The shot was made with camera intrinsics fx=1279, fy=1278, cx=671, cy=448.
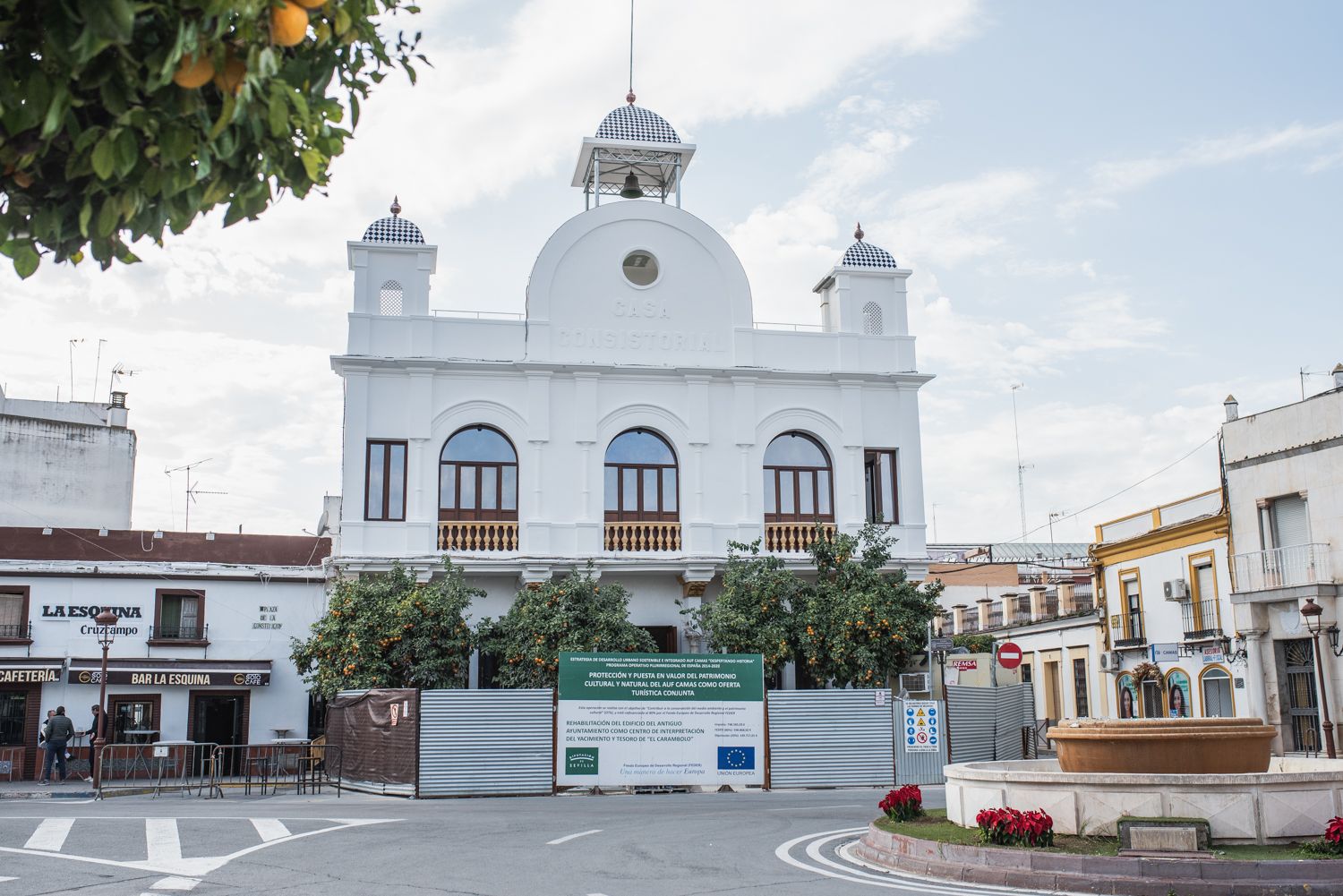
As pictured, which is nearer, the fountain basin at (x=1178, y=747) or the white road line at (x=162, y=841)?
the fountain basin at (x=1178, y=747)

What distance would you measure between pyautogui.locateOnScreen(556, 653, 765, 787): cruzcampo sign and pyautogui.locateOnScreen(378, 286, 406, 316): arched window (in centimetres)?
1034

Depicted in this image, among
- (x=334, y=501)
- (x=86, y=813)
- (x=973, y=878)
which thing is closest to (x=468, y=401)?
(x=86, y=813)

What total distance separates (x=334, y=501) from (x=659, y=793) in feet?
77.0

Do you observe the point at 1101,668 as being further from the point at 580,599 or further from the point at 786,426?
the point at 580,599

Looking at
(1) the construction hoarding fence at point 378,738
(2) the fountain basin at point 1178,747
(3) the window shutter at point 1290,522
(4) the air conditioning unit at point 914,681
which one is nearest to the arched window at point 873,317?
(4) the air conditioning unit at point 914,681

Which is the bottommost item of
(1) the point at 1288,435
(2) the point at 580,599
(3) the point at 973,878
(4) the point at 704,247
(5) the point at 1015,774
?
(3) the point at 973,878

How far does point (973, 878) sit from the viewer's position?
12086mm

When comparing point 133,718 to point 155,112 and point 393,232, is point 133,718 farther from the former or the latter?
point 155,112

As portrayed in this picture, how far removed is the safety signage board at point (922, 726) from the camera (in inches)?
938

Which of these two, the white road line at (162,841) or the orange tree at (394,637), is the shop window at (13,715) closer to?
the orange tree at (394,637)

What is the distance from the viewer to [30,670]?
2856cm

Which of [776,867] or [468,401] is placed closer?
[776,867]

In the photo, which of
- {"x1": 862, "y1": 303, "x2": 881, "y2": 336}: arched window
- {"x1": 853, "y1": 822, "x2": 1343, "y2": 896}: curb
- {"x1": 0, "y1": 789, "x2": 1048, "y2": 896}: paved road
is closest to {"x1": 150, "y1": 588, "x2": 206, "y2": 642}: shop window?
{"x1": 0, "y1": 789, "x2": 1048, "y2": 896}: paved road

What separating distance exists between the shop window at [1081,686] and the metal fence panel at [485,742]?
888 inches
